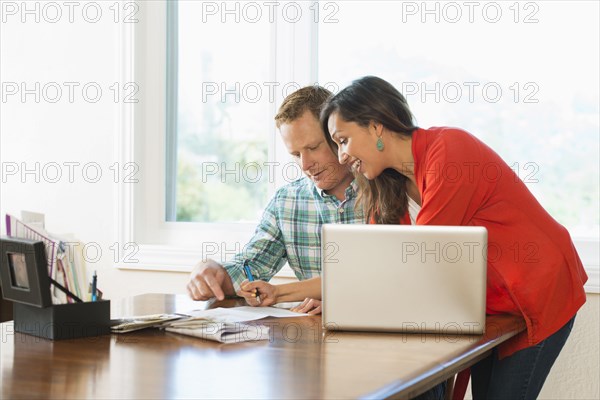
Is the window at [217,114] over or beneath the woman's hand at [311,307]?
over

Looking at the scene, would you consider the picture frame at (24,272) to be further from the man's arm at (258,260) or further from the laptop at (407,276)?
the man's arm at (258,260)

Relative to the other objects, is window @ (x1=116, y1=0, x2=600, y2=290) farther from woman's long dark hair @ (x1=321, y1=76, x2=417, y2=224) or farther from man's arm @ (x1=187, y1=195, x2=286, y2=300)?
woman's long dark hair @ (x1=321, y1=76, x2=417, y2=224)

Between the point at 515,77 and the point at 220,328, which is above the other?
the point at 515,77

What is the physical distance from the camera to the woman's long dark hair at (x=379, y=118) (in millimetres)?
1829

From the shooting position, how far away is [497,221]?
1.72 meters

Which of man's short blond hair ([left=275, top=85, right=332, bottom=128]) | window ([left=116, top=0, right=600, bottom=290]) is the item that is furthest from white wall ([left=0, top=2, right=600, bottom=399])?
man's short blond hair ([left=275, top=85, right=332, bottom=128])

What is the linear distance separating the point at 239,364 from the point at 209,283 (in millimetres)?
826

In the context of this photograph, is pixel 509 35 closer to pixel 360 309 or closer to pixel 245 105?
pixel 245 105

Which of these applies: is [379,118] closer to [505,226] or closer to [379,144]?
[379,144]

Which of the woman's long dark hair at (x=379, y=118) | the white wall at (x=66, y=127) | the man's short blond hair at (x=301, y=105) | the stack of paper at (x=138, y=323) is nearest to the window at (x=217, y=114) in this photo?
the white wall at (x=66, y=127)

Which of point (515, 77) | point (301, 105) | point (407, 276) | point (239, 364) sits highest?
point (515, 77)

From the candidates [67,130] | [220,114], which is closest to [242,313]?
[220,114]

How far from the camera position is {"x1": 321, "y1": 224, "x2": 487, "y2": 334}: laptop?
151cm

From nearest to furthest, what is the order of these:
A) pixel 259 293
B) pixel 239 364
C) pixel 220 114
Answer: pixel 239 364 < pixel 259 293 < pixel 220 114
